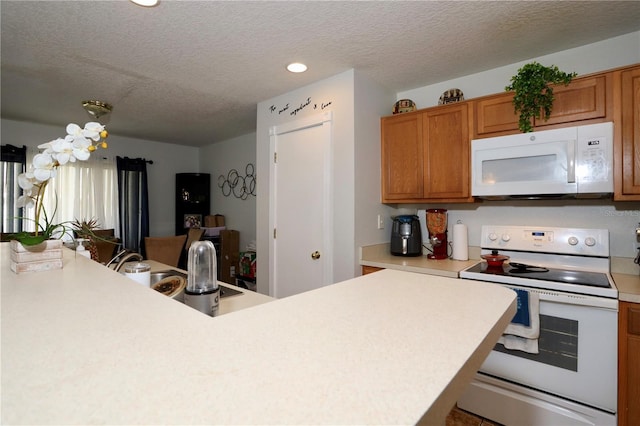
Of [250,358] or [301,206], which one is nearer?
[250,358]

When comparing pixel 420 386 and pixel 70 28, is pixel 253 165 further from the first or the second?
pixel 420 386

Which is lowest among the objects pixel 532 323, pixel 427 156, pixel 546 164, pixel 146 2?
pixel 532 323

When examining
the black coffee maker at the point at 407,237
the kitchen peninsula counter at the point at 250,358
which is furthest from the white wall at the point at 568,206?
the kitchen peninsula counter at the point at 250,358

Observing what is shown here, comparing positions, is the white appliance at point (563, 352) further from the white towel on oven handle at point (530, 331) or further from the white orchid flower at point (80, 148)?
the white orchid flower at point (80, 148)

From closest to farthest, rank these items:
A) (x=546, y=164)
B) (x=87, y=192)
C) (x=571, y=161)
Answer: (x=571, y=161) → (x=546, y=164) → (x=87, y=192)

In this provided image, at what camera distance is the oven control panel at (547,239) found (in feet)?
6.38

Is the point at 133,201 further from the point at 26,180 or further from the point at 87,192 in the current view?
the point at 26,180

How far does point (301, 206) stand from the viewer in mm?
2721

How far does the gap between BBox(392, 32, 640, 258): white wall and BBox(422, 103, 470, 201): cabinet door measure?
347 mm

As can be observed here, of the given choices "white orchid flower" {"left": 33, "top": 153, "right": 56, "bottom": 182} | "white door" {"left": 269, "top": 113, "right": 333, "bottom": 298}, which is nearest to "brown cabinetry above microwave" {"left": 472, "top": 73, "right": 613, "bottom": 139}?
"white door" {"left": 269, "top": 113, "right": 333, "bottom": 298}

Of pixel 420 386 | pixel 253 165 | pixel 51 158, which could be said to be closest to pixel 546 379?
pixel 420 386

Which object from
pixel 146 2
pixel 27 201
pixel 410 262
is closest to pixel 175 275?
pixel 27 201

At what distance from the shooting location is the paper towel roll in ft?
7.79

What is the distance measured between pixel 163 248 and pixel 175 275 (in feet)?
6.18
